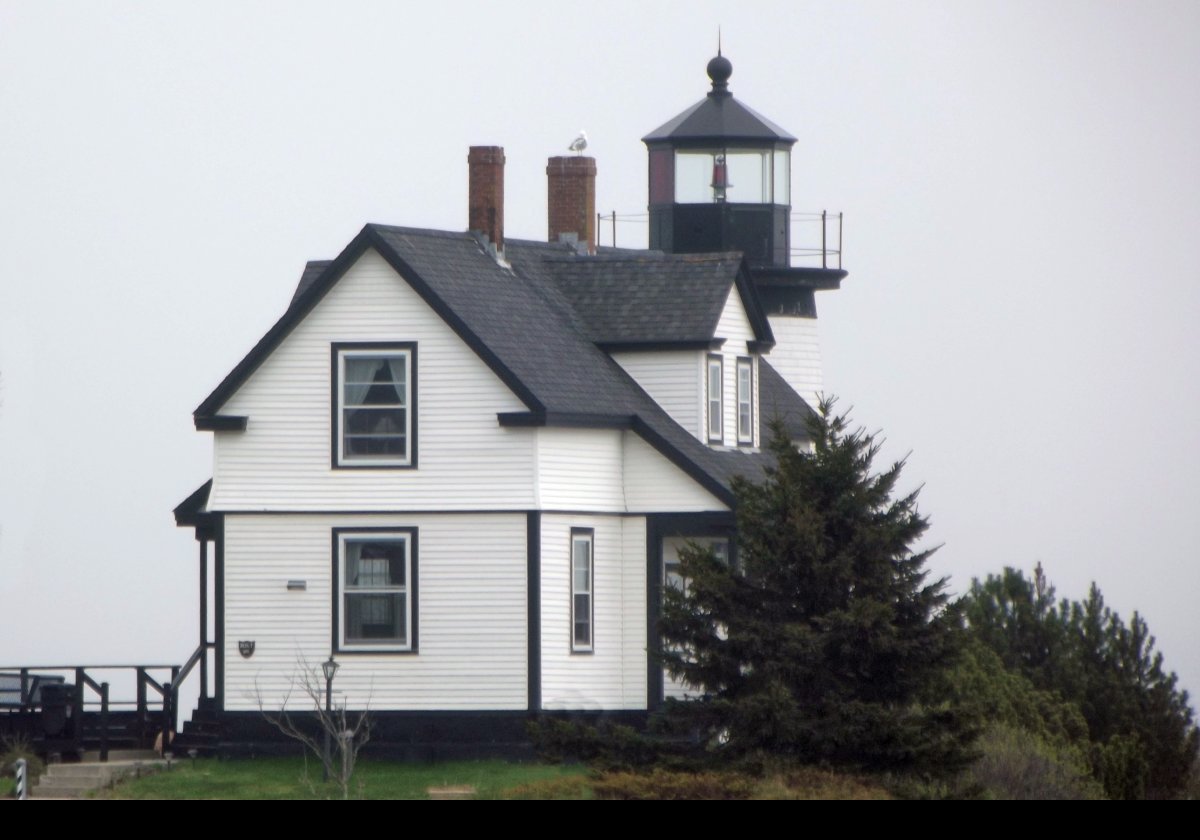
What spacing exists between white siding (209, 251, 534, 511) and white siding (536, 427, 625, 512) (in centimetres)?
29

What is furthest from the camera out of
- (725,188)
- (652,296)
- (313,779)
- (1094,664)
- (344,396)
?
(1094,664)

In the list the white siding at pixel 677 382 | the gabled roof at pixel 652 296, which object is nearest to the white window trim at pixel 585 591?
the white siding at pixel 677 382

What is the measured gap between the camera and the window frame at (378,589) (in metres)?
25.6

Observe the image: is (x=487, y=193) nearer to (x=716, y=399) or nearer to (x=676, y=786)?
(x=716, y=399)

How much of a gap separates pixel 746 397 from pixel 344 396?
673 centimetres

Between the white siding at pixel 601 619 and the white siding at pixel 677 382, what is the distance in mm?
2007

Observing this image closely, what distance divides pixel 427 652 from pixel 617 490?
347 centimetres

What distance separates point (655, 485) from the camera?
26938mm

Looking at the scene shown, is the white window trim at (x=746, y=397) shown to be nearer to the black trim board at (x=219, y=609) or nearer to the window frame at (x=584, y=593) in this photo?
the window frame at (x=584, y=593)

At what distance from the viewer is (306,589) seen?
1017 inches

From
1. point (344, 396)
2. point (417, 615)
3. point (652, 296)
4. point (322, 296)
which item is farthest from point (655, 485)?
point (322, 296)
